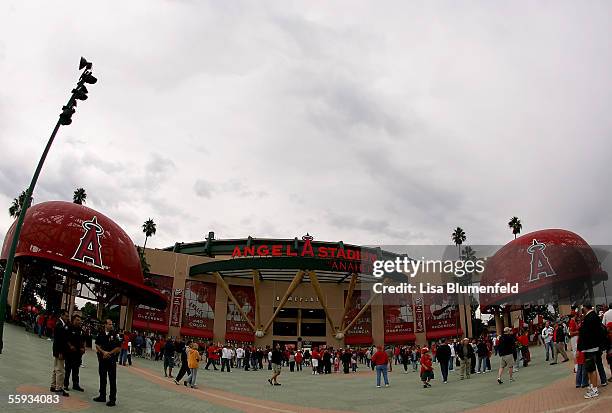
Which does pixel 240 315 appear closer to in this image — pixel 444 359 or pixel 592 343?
pixel 444 359

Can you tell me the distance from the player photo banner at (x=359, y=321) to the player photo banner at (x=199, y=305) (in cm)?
1669

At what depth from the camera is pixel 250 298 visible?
54094 millimetres

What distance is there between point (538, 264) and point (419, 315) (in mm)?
22489

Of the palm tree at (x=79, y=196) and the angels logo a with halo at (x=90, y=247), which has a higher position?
the palm tree at (x=79, y=196)

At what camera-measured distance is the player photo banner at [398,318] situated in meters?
54.9

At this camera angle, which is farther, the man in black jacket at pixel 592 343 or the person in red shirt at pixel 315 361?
the person in red shirt at pixel 315 361

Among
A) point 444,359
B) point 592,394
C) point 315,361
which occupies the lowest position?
point 315,361

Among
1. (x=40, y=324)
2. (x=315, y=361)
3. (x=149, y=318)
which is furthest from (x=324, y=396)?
(x=149, y=318)

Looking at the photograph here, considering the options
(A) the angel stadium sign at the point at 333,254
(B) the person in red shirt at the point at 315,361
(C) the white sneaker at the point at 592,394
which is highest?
(A) the angel stadium sign at the point at 333,254

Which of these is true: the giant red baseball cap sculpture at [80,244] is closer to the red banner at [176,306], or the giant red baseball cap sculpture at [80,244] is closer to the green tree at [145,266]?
the green tree at [145,266]

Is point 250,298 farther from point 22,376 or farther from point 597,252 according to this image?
point 22,376

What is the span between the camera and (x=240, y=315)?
173ft

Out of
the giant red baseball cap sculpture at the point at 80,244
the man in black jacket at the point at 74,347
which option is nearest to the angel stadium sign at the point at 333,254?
the giant red baseball cap sculpture at the point at 80,244

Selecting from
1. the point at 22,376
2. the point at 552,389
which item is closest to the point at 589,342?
the point at 552,389
